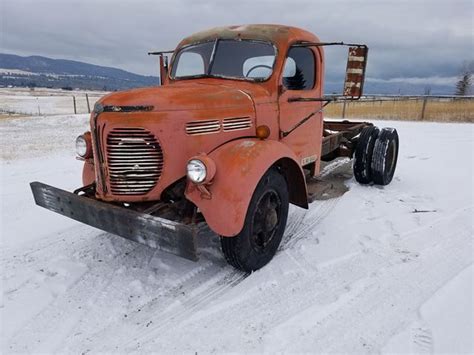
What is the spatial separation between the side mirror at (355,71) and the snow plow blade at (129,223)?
2.33m

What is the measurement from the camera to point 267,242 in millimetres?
3516

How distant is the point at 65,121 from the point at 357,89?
15.1m

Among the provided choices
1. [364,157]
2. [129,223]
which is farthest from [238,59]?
[364,157]

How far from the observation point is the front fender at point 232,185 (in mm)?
2861

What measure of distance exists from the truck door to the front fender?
3.48 feet

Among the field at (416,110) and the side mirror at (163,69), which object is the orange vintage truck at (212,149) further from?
the field at (416,110)

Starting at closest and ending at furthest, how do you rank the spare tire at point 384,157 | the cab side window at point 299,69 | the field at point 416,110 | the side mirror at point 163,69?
1. the cab side window at point 299,69
2. the side mirror at point 163,69
3. the spare tire at point 384,157
4. the field at point 416,110

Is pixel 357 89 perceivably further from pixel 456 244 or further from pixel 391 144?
pixel 391 144

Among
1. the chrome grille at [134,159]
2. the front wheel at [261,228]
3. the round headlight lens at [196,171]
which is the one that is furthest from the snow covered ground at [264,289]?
the round headlight lens at [196,171]

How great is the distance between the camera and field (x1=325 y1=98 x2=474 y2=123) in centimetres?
1668

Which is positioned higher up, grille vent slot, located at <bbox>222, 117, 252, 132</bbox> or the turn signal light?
grille vent slot, located at <bbox>222, 117, 252, 132</bbox>

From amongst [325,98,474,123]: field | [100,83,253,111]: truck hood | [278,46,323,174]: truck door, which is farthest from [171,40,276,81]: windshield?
[325,98,474,123]: field

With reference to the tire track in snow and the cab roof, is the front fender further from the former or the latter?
the cab roof

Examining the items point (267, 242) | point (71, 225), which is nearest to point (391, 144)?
point (267, 242)
